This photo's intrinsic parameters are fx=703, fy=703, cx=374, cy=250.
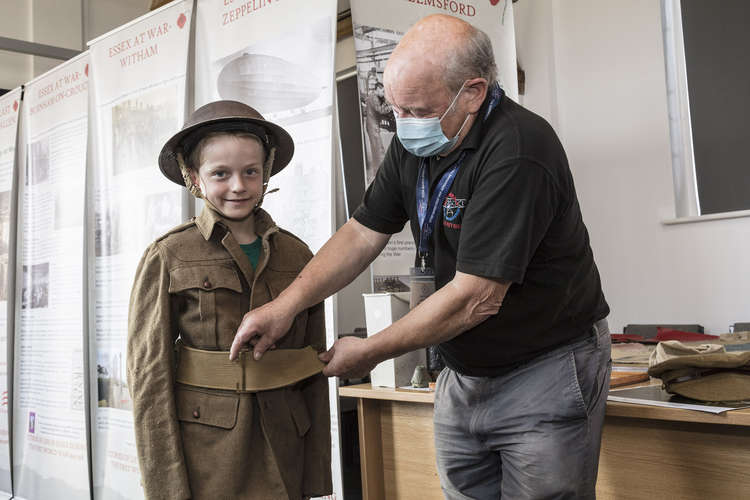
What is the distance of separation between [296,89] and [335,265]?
1.21m

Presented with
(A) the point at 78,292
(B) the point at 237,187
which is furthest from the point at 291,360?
(A) the point at 78,292

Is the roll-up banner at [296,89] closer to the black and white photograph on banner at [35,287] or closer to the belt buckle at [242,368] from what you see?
the belt buckle at [242,368]

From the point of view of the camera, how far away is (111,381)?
11.7ft

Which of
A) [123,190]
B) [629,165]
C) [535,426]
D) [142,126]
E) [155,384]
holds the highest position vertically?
[142,126]

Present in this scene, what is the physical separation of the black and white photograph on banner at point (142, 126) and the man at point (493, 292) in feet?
6.34

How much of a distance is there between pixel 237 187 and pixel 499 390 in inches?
29.1

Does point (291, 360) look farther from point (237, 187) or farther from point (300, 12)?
point (300, 12)

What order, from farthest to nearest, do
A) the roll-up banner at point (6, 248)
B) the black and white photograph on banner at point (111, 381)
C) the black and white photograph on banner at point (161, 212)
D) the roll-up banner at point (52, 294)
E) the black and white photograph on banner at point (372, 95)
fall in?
the roll-up banner at point (6, 248) < the roll-up banner at point (52, 294) < the black and white photograph on banner at point (111, 381) < the black and white photograph on banner at point (161, 212) < the black and white photograph on banner at point (372, 95)

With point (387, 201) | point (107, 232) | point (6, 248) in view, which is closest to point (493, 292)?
point (387, 201)

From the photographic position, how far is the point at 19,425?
443 cm

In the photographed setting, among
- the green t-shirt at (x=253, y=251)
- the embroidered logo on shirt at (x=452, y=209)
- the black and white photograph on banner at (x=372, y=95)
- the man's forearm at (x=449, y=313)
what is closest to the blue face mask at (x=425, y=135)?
the embroidered logo on shirt at (x=452, y=209)

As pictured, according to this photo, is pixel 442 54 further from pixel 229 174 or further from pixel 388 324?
pixel 388 324

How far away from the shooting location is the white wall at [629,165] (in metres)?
3.98

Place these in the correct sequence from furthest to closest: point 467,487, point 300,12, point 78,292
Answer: point 78,292, point 300,12, point 467,487
